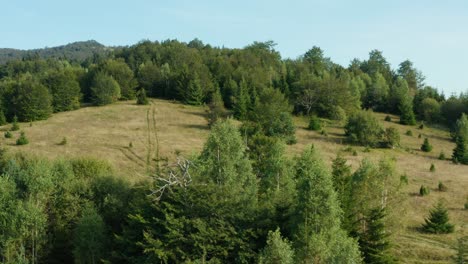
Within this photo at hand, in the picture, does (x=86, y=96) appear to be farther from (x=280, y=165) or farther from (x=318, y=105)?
(x=280, y=165)

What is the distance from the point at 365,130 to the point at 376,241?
4829 centimetres

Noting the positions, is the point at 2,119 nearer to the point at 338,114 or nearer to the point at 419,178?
the point at 338,114

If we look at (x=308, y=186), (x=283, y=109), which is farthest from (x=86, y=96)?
(x=308, y=186)

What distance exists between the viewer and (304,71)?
414ft

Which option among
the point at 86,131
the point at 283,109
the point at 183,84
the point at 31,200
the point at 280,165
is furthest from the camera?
the point at 183,84

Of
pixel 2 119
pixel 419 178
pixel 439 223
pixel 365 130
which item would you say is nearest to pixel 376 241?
pixel 439 223

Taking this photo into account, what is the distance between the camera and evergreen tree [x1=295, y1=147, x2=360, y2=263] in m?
35.6

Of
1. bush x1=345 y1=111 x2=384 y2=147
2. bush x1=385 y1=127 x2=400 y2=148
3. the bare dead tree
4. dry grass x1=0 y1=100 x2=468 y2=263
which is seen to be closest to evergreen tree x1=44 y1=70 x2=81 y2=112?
dry grass x1=0 y1=100 x2=468 y2=263

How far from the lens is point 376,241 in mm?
39531

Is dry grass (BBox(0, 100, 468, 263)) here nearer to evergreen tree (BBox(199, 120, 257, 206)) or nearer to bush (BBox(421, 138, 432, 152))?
bush (BBox(421, 138, 432, 152))

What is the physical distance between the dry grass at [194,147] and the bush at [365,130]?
2558mm

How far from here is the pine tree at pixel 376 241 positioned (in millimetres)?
38781

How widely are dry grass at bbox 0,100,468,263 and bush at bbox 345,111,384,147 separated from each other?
2558 millimetres

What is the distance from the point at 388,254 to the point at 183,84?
86.1 m
